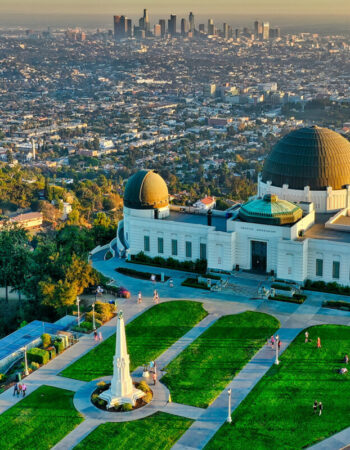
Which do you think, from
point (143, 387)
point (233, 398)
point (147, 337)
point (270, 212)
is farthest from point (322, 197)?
point (143, 387)

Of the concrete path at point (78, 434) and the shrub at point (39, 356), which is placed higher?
the shrub at point (39, 356)

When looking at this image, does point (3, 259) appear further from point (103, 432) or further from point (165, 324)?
point (103, 432)

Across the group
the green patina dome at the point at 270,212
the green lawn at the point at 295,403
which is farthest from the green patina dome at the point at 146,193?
the green lawn at the point at 295,403

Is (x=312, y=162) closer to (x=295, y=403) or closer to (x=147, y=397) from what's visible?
(x=295, y=403)

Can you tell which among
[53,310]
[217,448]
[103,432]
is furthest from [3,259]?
[217,448]

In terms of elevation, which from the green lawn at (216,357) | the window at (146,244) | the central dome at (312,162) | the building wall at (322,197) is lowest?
the green lawn at (216,357)

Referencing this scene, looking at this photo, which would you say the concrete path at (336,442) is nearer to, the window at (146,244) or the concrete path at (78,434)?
the concrete path at (78,434)
